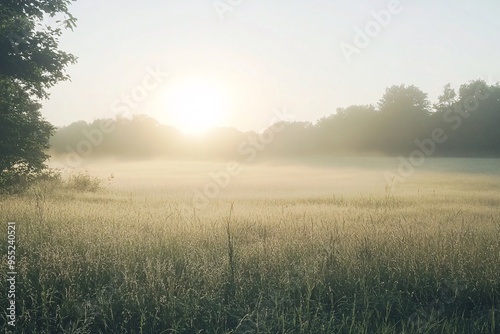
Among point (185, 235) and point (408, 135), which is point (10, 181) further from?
point (408, 135)

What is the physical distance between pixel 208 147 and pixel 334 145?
77.0ft

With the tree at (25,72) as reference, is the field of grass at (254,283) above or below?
below

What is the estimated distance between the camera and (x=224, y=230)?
25.0 feet

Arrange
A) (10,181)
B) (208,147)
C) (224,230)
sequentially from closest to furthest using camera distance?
1. (224,230)
2. (10,181)
3. (208,147)

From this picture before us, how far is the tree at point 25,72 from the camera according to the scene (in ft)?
40.1

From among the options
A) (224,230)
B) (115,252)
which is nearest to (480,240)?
(224,230)

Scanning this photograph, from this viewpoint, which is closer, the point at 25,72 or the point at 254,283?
the point at 254,283

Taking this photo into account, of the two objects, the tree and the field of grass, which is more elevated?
the tree

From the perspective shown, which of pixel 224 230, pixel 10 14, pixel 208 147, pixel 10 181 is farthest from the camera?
pixel 208 147

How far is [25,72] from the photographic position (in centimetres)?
1268

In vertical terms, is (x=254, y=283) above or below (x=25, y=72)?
below

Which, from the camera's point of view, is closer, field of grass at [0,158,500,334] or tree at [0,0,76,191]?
field of grass at [0,158,500,334]

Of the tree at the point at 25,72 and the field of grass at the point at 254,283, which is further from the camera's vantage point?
the tree at the point at 25,72

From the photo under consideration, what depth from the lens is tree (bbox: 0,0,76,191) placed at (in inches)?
481
